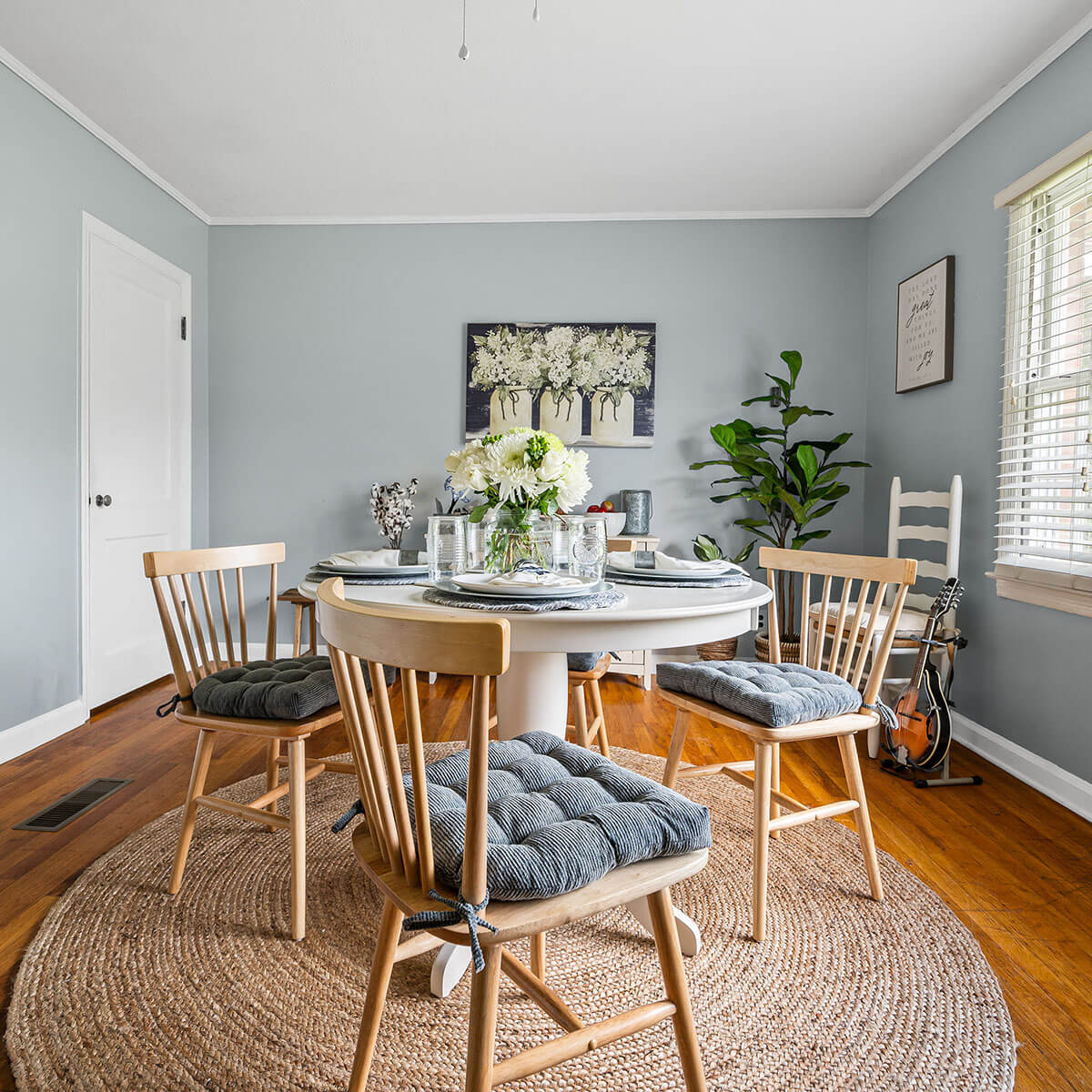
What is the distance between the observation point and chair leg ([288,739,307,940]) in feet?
5.44

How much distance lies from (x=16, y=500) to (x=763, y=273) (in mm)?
3630

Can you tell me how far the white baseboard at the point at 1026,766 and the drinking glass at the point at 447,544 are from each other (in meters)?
2.09

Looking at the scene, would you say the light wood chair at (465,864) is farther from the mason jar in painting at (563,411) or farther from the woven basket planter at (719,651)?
the mason jar in painting at (563,411)

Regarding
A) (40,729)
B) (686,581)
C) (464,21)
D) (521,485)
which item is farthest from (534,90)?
(40,729)

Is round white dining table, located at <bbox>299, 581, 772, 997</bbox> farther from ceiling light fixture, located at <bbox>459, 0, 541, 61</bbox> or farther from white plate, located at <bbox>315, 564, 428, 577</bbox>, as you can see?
ceiling light fixture, located at <bbox>459, 0, 541, 61</bbox>

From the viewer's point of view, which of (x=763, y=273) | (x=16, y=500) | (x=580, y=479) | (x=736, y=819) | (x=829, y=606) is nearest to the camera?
(x=580, y=479)

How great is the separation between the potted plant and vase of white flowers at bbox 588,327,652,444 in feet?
1.68

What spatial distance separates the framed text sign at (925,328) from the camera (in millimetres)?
3213

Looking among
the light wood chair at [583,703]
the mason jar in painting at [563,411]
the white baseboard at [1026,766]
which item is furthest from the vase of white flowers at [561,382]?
the white baseboard at [1026,766]

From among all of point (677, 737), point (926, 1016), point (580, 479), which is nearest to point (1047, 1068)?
point (926, 1016)

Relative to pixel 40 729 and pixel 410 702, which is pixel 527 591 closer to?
pixel 410 702

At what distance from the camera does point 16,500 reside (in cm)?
279

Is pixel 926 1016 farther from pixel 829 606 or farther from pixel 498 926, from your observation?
pixel 829 606

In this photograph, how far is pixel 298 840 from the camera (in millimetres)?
1671
